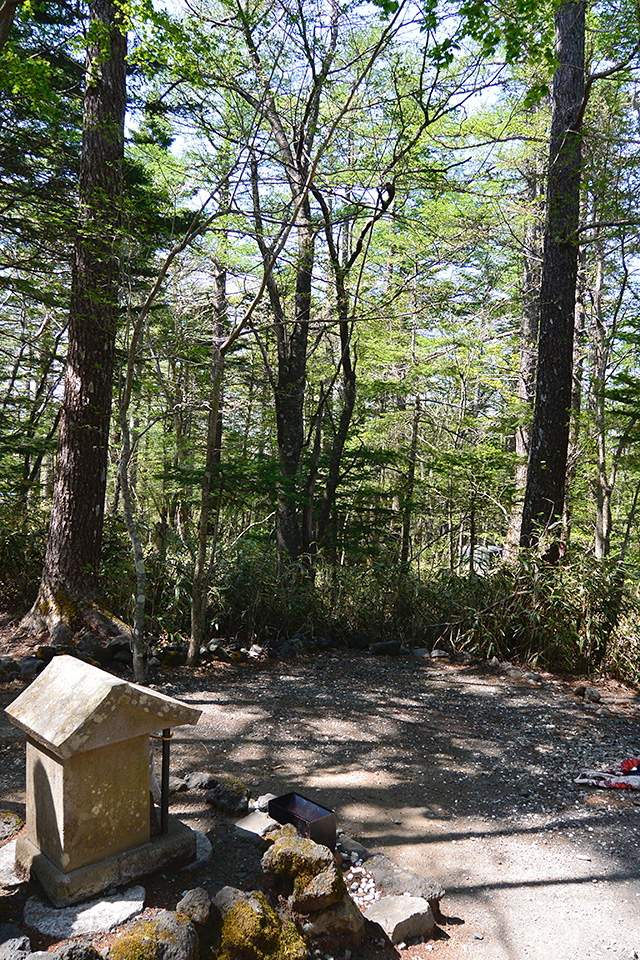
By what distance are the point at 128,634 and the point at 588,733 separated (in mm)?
4093

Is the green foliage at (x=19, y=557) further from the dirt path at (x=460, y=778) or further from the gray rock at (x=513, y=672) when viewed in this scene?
the gray rock at (x=513, y=672)

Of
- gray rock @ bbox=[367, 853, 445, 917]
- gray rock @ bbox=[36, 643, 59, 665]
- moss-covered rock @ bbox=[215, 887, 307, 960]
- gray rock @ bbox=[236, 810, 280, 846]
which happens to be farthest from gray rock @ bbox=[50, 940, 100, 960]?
gray rock @ bbox=[36, 643, 59, 665]

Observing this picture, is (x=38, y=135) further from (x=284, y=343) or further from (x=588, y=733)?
(x=588, y=733)

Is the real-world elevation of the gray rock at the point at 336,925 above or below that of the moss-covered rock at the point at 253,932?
below

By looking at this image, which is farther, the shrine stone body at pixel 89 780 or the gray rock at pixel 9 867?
the gray rock at pixel 9 867

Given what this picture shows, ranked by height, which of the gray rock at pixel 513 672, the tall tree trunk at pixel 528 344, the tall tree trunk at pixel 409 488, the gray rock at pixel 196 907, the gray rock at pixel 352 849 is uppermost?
the tall tree trunk at pixel 528 344

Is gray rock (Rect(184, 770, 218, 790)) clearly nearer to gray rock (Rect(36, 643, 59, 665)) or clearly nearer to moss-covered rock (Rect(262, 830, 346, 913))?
moss-covered rock (Rect(262, 830, 346, 913))

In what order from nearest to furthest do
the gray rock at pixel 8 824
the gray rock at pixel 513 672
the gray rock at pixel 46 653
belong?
the gray rock at pixel 8 824 → the gray rock at pixel 46 653 → the gray rock at pixel 513 672

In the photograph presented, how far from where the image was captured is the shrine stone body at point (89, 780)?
7.22 feet

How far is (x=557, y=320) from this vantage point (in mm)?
6965

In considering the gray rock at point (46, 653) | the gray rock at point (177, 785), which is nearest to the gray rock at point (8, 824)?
the gray rock at point (177, 785)

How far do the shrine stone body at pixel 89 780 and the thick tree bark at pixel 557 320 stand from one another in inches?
215

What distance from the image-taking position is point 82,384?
19.8ft

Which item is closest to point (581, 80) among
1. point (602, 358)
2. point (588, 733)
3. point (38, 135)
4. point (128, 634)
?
point (602, 358)
